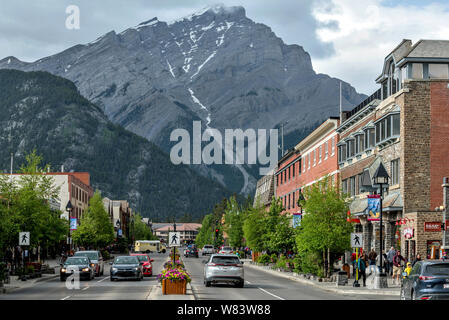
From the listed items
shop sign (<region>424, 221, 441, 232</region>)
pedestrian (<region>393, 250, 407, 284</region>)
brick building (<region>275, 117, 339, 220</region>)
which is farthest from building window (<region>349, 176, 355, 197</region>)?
pedestrian (<region>393, 250, 407, 284</region>)

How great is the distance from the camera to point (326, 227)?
4259 centimetres

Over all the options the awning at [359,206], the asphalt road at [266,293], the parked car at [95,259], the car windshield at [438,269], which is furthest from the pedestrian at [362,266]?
the parked car at [95,259]

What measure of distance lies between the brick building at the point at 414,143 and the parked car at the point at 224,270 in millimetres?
13213

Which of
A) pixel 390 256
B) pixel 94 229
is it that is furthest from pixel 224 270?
pixel 94 229

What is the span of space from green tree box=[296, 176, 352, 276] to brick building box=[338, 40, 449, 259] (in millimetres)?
4425

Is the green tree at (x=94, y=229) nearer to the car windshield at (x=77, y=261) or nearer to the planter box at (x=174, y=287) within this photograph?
the car windshield at (x=77, y=261)

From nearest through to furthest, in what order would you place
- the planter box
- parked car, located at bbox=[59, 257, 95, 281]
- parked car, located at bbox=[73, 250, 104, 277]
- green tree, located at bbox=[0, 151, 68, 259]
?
the planter box < parked car, located at bbox=[59, 257, 95, 281] < green tree, located at bbox=[0, 151, 68, 259] < parked car, located at bbox=[73, 250, 104, 277]

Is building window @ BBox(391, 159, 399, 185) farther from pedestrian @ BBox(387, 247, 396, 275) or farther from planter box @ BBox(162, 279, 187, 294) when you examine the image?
planter box @ BBox(162, 279, 187, 294)

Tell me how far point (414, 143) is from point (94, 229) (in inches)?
2003

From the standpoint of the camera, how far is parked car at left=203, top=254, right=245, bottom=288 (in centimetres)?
3575

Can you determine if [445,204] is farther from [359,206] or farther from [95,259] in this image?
[95,259]

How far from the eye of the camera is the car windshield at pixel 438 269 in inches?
822
